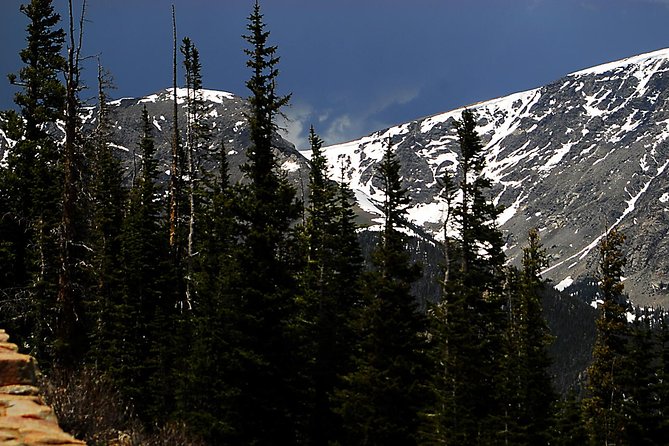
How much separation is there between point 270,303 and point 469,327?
9.46 metres

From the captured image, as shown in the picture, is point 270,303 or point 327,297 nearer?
point 270,303

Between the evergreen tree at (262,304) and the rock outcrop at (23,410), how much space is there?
13.5 m

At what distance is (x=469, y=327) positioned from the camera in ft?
85.4

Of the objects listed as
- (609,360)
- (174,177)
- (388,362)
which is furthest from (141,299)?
(609,360)

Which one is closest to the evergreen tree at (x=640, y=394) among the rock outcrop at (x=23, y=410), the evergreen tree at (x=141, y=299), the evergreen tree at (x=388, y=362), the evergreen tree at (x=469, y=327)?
the evergreen tree at (x=469, y=327)

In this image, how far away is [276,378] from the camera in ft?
72.4

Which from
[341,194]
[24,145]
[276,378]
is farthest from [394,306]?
[24,145]

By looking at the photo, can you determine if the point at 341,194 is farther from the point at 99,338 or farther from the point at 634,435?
the point at 634,435

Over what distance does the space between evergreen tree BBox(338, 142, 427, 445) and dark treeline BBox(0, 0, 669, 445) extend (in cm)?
9

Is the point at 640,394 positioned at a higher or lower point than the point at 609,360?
lower

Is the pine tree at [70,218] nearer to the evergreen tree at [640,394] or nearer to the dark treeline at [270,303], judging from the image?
the dark treeline at [270,303]

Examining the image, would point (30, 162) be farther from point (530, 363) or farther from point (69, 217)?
point (530, 363)

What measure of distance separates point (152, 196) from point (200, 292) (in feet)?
37.9

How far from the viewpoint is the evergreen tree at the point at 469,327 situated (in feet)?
82.0
